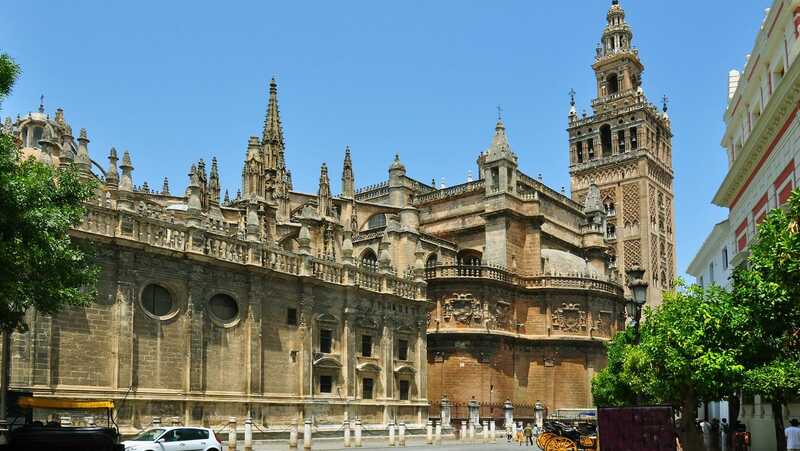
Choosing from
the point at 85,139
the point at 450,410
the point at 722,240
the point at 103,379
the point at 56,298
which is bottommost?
the point at 450,410

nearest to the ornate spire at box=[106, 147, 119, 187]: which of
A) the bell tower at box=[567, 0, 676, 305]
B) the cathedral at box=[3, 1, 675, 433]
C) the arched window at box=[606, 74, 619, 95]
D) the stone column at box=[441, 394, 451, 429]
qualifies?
the cathedral at box=[3, 1, 675, 433]

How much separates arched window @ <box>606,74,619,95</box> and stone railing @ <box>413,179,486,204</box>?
35.0 m

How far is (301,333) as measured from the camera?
3431 centimetres

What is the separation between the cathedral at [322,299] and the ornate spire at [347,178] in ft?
0.38

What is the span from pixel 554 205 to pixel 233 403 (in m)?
35.0

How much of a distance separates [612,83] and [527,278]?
40653 mm

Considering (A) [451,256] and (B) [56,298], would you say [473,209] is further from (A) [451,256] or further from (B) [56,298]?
(B) [56,298]

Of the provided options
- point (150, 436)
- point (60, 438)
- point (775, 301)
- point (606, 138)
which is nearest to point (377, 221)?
point (606, 138)

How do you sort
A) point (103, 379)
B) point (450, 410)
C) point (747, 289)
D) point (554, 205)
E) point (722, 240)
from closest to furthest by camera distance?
point (747, 289), point (103, 379), point (722, 240), point (450, 410), point (554, 205)

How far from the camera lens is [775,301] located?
53.7 feet

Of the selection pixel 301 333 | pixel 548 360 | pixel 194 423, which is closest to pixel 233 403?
pixel 194 423

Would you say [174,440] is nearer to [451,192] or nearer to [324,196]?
[324,196]

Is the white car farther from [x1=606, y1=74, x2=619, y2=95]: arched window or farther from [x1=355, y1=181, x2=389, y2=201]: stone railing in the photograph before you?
[x1=606, y1=74, x2=619, y2=95]: arched window

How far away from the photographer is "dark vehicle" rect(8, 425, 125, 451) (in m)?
16.7
